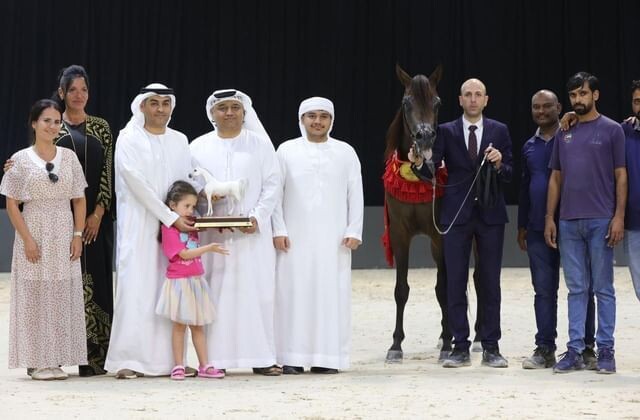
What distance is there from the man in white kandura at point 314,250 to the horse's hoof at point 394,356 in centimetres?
72

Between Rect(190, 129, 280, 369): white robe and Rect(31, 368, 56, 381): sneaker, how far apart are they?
3.06 feet

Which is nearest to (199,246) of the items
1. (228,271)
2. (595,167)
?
(228,271)

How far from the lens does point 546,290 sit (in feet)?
24.1

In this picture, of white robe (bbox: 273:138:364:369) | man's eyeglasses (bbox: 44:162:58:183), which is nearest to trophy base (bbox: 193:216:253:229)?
white robe (bbox: 273:138:364:369)

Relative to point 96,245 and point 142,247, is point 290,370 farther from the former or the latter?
point 96,245

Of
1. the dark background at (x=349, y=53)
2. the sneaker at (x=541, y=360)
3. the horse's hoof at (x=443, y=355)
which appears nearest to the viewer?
the sneaker at (x=541, y=360)

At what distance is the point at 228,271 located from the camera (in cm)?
699

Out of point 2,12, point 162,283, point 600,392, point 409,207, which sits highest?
point 2,12

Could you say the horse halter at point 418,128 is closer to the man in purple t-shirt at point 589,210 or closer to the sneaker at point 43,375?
the man in purple t-shirt at point 589,210

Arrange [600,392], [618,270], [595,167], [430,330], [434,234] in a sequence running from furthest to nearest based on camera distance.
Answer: [618,270] < [430,330] < [434,234] < [595,167] < [600,392]

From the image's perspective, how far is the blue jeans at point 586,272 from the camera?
693cm

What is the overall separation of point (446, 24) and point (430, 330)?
6.72 meters

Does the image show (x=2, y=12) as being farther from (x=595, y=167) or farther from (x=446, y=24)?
(x=595, y=167)

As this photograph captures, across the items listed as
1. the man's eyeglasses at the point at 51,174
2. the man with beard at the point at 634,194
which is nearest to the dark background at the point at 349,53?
the man's eyeglasses at the point at 51,174
